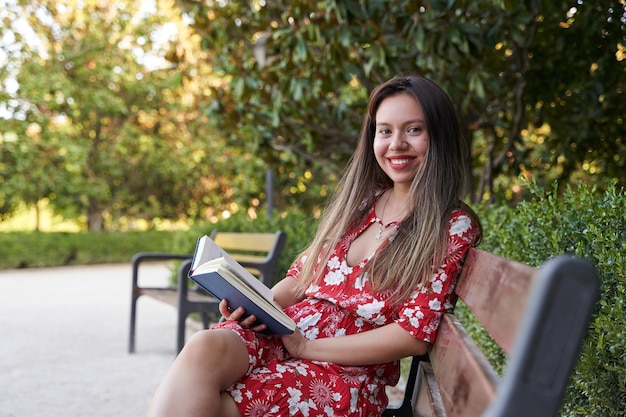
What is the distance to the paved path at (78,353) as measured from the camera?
411cm

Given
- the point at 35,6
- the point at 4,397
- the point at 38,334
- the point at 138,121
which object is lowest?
the point at 38,334

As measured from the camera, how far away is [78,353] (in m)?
5.70

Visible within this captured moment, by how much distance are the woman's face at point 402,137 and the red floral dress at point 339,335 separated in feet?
0.81

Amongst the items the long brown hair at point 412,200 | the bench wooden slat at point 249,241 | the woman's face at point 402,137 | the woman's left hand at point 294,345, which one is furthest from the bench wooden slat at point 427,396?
the bench wooden slat at point 249,241

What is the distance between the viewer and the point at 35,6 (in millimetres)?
16641

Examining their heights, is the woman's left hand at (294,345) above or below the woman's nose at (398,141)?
below

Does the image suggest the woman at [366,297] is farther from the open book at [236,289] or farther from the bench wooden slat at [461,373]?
the bench wooden slat at [461,373]

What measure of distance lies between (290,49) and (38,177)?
1350cm

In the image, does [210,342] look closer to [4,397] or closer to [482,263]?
[482,263]

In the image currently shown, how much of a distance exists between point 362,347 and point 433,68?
2918mm

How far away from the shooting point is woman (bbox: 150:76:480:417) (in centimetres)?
181

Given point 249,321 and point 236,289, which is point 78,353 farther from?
point 236,289

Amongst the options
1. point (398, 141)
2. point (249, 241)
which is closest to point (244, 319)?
point (398, 141)

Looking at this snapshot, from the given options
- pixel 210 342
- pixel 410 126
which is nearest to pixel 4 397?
pixel 210 342
